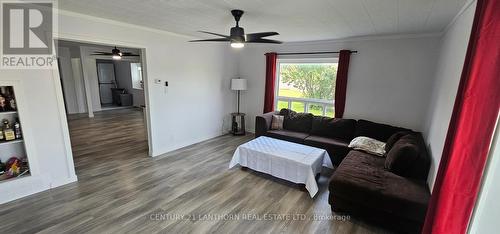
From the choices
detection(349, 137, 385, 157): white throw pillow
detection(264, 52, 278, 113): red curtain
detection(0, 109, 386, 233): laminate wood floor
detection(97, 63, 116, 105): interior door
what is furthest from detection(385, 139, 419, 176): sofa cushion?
detection(97, 63, 116, 105): interior door

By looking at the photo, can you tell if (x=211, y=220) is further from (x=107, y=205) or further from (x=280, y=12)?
(x=280, y=12)

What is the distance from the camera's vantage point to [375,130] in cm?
378

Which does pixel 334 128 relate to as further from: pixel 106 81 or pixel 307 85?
pixel 106 81

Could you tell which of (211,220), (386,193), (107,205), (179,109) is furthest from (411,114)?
(107,205)

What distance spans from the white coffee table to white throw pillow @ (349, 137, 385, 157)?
1.77 feet

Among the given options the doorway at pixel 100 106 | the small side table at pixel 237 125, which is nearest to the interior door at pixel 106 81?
the doorway at pixel 100 106

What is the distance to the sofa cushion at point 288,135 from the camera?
4.07m

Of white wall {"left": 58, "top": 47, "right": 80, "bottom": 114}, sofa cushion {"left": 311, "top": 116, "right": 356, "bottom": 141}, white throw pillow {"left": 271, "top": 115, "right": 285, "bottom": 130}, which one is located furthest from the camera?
white wall {"left": 58, "top": 47, "right": 80, "bottom": 114}

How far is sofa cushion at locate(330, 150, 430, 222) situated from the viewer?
2035 mm

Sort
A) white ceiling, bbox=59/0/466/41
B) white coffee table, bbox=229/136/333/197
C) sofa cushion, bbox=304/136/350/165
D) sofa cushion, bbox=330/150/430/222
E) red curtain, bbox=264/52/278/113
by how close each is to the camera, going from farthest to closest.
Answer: red curtain, bbox=264/52/278/113
sofa cushion, bbox=304/136/350/165
white coffee table, bbox=229/136/333/197
white ceiling, bbox=59/0/466/41
sofa cushion, bbox=330/150/430/222

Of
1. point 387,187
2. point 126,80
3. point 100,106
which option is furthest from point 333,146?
point 126,80

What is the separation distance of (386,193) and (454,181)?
959 millimetres

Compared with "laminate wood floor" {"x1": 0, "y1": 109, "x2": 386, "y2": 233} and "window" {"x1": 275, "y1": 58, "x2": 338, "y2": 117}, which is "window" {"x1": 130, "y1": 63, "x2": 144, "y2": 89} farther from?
"window" {"x1": 275, "y1": 58, "x2": 338, "y2": 117}

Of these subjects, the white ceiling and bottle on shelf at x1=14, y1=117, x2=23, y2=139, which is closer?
the white ceiling
